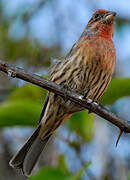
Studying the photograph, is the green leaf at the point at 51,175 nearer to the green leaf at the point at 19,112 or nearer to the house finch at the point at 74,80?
the green leaf at the point at 19,112

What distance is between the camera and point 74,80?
4609 mm

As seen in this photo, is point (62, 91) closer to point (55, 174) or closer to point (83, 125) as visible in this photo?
point (55, 174)

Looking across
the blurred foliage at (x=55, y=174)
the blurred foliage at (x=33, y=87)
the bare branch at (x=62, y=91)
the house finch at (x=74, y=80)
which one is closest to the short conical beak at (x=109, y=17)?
the house finch at (x=74, y=80)

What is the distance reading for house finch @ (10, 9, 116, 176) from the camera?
4602 millimetres

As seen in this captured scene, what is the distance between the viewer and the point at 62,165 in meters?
3.80

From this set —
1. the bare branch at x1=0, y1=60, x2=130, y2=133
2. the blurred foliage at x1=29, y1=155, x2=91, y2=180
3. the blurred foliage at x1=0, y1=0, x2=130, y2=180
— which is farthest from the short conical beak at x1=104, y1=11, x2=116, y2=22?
the blurred foliage at x1=29, y1=155, x2=91, y2=180

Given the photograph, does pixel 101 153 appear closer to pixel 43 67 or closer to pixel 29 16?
pixel 43 67

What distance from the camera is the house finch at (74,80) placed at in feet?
15.1

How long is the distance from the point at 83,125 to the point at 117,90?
0.49 metres

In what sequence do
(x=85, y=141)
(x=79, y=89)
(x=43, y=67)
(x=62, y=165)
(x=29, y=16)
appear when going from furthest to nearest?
(x=29, y=16) → (x=43, y=67) → (x=79, y=89) → (x=85, y=141) → (x=62, y=165)

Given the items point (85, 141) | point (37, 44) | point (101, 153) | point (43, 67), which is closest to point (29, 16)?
point (37, 44)

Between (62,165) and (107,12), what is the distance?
7.73 ft

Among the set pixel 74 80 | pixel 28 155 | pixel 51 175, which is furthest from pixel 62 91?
pixel 28 155

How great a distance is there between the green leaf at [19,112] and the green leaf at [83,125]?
39cm
